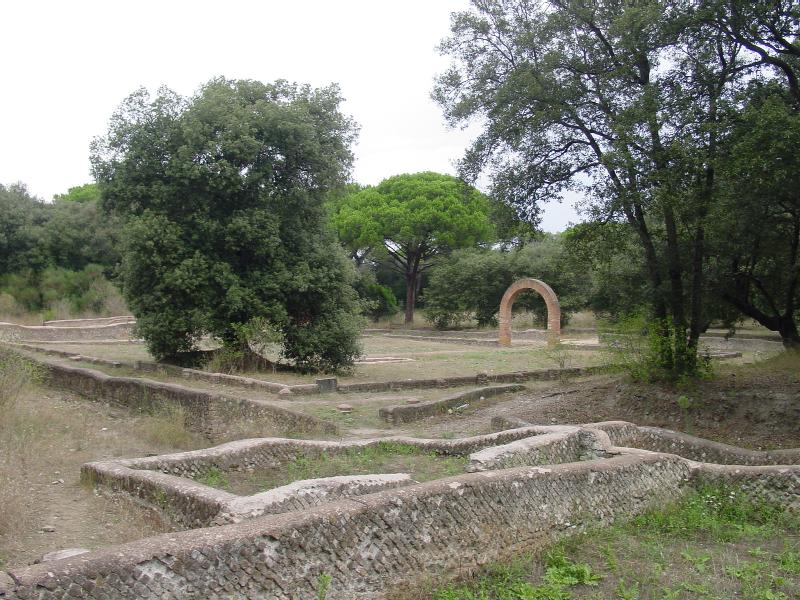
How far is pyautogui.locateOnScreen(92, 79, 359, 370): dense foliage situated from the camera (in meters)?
18.1

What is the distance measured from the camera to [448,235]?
45406mm

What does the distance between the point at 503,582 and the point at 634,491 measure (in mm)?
2069

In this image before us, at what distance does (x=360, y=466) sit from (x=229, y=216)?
12.3 metres

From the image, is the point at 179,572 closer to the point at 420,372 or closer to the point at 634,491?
the point at 634,491

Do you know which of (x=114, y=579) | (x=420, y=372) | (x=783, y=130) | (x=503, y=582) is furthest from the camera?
(x=420, y=372)

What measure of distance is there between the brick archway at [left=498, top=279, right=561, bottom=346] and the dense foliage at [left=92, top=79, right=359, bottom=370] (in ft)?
47.8

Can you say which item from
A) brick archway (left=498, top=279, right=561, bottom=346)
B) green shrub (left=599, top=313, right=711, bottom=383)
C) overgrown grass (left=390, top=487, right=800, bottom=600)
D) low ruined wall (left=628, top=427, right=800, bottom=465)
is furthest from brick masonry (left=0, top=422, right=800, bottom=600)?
brick archway (left=498, top=279, right=561, bottom=346)

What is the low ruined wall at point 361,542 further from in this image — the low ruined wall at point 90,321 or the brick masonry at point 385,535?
the low ruined wall at point 90,321

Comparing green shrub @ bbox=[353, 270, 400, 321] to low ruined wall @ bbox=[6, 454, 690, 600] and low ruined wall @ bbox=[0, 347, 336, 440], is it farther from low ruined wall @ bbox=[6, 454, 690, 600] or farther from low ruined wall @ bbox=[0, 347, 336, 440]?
Answer: low ruined wall @ bbox=[6, 454, 690, 600]

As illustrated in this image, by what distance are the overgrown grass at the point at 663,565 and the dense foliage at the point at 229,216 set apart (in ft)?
43.7

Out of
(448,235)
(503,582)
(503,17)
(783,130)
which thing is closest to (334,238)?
(503,17)

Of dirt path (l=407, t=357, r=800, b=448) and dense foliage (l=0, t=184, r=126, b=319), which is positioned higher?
dense foliage (l=0, t=184, r=126, b=319)

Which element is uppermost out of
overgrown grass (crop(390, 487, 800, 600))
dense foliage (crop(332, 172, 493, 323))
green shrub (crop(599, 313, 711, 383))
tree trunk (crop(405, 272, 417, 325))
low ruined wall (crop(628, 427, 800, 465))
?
dense foliage (crop(332, 172, 493, 323))

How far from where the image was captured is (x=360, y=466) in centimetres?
775
